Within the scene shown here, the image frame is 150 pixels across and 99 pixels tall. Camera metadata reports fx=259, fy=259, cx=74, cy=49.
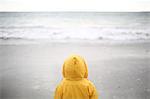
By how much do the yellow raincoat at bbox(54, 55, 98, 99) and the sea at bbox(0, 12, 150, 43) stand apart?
97 centimetres

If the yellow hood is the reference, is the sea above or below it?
above

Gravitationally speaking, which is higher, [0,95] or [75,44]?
[75,44]

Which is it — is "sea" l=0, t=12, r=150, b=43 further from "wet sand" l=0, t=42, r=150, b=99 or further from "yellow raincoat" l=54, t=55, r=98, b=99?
"yellow raincoat" l=54, t=55, r=98, b=99

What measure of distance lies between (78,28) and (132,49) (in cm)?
71

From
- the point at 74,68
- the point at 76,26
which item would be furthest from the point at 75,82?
the point at 76,26

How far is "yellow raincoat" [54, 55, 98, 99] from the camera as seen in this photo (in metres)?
2.19

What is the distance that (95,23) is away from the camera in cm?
315

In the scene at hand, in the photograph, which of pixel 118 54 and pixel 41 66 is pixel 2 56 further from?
pixel 118 54

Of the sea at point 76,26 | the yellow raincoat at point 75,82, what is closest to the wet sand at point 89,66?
the sea at point 76,26

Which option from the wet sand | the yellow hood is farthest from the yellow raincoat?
the wet sand
